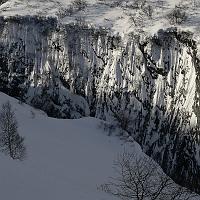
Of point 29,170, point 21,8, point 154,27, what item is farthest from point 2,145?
point 21,8

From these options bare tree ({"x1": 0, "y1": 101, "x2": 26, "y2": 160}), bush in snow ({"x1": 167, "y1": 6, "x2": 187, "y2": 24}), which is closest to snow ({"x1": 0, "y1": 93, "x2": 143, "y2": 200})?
bare tree ({"x1": 0, "y1": 101, "x2": 26, "y2": 160})

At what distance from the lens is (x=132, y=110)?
65.2 metres

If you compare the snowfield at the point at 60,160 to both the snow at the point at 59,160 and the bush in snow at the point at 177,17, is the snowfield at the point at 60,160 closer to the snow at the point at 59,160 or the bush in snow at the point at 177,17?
the snow at the point at 59,160

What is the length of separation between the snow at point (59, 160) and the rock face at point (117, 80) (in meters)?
Result: 10.2

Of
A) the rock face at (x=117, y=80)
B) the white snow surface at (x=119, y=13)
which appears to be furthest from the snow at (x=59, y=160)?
the white snow surface at (x=119, y=13)

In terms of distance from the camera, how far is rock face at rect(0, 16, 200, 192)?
2377 inches

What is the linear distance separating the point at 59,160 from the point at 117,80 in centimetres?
3143

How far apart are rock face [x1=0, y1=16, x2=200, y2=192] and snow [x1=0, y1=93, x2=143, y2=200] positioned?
10.2 metres

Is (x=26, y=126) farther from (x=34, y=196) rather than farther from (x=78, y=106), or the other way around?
(x=34, y=196)

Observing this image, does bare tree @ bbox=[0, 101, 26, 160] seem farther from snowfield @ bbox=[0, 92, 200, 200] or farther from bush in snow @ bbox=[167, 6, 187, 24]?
bush in snow @ bbox=[167, 6, 187, 24]

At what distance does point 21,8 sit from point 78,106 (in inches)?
778

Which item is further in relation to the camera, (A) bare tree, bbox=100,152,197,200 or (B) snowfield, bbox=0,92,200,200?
(B) snowfield, bbox=0,92,200,200

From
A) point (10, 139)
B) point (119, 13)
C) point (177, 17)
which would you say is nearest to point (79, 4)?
point (119, 13)

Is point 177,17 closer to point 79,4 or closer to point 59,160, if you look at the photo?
point 79,4
